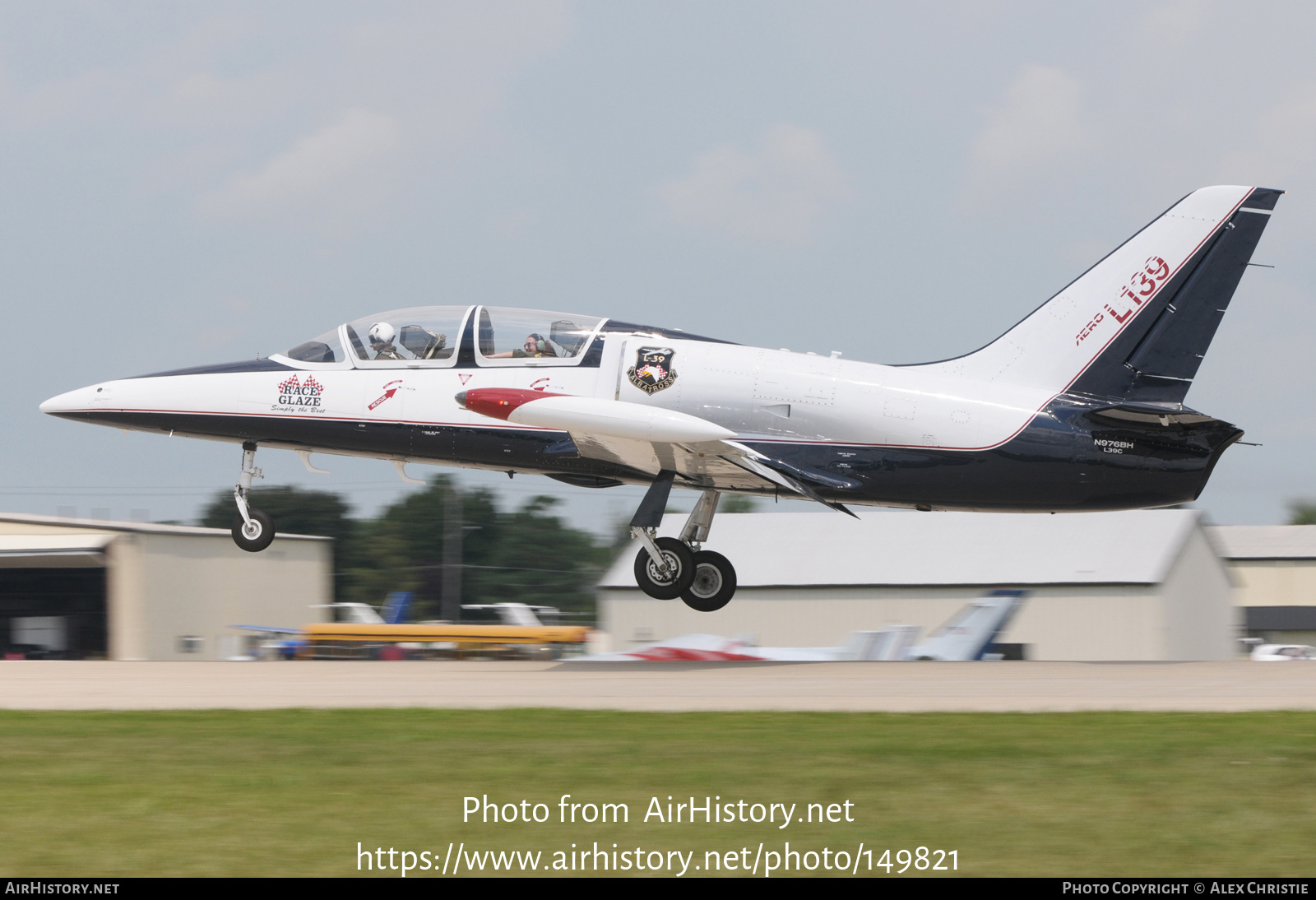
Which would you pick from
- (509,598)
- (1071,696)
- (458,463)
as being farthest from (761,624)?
(509,598)

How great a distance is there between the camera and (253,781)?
Answer: 9508mm

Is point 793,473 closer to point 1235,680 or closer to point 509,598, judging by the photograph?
point 1235,680

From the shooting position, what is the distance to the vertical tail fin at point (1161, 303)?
18531 millimetres

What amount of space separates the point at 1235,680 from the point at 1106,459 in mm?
3272

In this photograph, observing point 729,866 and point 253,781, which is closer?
point 729,866

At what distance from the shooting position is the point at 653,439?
17.7 m

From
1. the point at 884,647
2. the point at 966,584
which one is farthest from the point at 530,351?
the point at 966,584

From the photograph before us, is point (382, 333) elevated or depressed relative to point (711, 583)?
elevated

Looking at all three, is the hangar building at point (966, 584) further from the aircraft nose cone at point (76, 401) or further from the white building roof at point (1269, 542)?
the white building roof at point (1269, 542)

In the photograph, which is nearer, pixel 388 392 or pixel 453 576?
pixel 388 392

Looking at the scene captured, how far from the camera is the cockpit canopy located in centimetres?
1944

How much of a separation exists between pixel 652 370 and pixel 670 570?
2817mm

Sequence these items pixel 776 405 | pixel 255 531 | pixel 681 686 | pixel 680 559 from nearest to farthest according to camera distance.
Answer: pixel 681 686, pixel 776 405, pixel 680 559, pixel 255 531

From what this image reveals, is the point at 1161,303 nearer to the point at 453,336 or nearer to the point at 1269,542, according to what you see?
the point at 453,336
